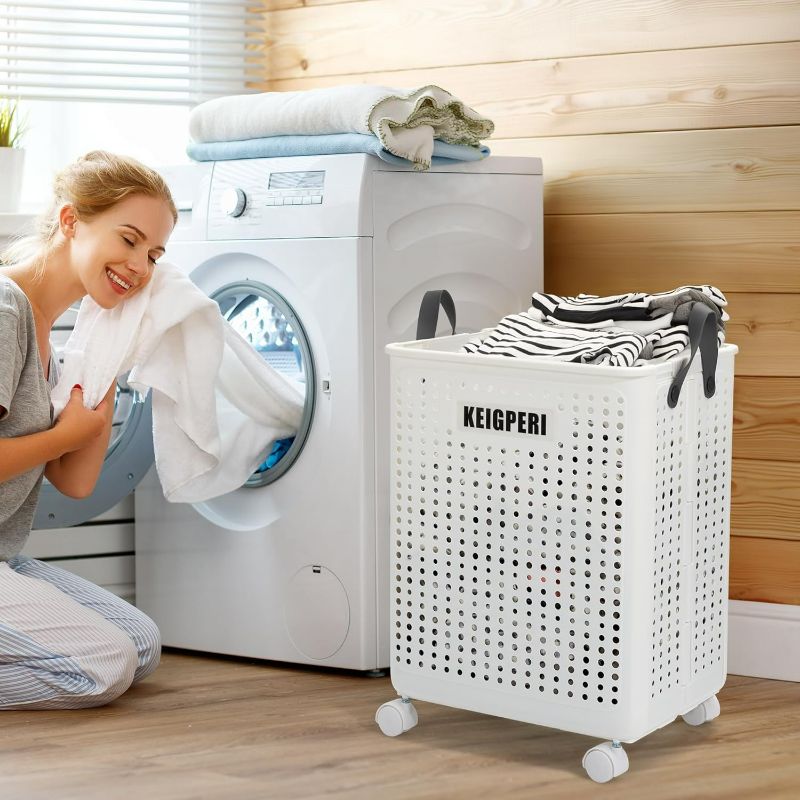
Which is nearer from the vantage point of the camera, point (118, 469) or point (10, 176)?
point (118, 469)

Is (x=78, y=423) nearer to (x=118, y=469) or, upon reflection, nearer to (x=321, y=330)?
(x=118, y=469)

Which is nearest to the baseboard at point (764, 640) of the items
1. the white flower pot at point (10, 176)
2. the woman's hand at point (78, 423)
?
the woman's hand at point (78, 423)

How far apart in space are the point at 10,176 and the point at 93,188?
56 centimetres

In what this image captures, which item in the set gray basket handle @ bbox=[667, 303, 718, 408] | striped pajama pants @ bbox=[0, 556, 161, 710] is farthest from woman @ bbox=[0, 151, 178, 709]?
gray basket handle @ bbox=[667, 303, 718, 408]

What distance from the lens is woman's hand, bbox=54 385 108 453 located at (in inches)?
77.7

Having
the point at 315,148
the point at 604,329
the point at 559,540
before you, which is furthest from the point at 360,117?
the point at 559,540

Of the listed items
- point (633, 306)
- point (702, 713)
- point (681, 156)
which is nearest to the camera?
point (633, 306)

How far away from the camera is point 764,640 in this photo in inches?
86.8

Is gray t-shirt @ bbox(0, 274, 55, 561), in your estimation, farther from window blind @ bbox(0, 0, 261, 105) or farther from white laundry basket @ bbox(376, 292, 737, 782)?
window blind @ bbox(0, 0, 261, 105)

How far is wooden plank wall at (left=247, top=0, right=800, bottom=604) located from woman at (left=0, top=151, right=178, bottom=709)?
0.80m

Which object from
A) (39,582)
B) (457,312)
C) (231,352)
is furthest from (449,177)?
(39,582)

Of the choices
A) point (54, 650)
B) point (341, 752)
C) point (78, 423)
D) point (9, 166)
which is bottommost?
point (341, 752)

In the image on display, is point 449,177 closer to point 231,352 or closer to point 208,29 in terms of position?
point 231,352

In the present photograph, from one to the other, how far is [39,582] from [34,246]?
0.56m
